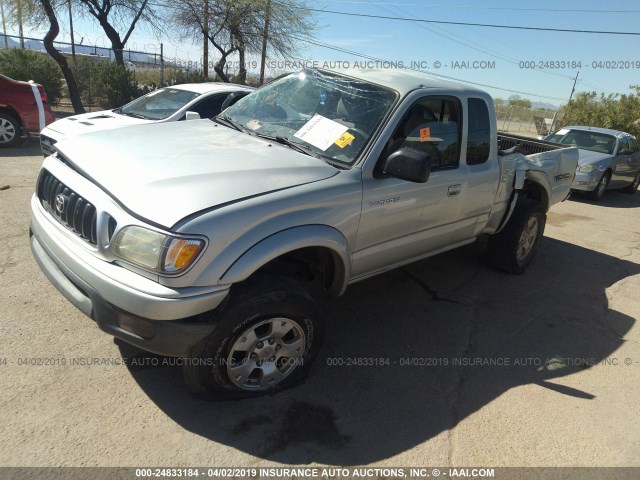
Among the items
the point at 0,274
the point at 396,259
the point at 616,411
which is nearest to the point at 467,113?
the point at 396,259

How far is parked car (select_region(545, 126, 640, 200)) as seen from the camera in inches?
393

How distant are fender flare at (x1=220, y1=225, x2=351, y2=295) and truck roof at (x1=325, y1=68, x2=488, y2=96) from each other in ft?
4.18

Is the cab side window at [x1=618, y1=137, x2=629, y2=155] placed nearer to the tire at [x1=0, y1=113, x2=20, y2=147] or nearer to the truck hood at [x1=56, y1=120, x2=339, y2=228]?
the truck hood at [x1=56, y1=120, x2=339, y2=228]

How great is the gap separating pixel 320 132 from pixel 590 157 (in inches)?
372

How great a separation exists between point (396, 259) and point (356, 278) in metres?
0.43

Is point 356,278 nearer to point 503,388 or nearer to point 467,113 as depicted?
point 503,388

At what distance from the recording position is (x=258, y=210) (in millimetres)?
2467

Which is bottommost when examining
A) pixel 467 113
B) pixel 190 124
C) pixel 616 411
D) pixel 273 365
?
pixel 616 411

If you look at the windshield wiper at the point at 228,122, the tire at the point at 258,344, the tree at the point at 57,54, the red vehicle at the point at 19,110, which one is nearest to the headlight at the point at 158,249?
the tire at the point at 258,344

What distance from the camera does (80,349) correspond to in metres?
3.10

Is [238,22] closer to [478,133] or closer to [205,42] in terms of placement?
[205,42]

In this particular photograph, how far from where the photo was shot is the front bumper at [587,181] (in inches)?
391

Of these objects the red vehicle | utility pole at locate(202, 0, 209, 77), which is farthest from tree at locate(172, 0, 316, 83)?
the red vehicle

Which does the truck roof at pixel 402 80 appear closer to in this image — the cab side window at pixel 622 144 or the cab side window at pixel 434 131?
the cab side window at pixel 434 131
